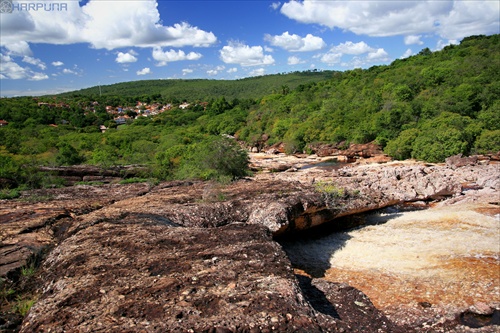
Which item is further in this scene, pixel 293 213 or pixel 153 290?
pixel 293 213

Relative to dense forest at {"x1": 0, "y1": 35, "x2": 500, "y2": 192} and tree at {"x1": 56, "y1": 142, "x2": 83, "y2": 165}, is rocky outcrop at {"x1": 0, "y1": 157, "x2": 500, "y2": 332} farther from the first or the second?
tree at {"x1": 56, "y1": 142, "x2": 83, "y2": 165}

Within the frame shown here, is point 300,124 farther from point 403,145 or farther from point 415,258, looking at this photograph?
point 415,258

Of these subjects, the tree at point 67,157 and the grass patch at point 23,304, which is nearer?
the grass patch at point 23,304

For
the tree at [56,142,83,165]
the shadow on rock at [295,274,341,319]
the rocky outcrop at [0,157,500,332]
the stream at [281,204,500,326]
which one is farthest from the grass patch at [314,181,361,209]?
the tree at [56,142,83,165]

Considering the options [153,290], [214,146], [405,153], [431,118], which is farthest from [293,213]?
[431,118]

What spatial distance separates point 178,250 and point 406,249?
1022 cm

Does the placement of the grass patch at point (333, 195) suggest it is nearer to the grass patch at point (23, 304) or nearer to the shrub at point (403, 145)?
the grass patch at point (23, 304)

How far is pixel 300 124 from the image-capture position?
5862cm

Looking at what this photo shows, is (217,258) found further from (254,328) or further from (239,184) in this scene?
(239,184)

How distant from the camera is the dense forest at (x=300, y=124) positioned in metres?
29.7

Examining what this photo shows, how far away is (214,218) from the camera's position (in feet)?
43.8

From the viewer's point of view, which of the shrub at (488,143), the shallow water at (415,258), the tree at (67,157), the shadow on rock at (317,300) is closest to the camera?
the shadow on rock at (317,300)

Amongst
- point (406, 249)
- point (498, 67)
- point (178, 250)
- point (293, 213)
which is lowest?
point (406, 249)

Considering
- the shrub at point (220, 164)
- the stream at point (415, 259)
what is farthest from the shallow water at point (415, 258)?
the shrub at point (220, 164)
